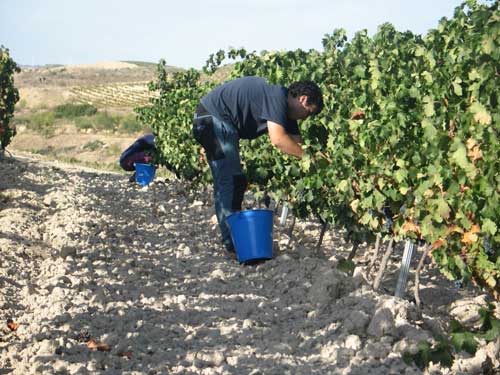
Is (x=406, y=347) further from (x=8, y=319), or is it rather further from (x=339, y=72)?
(x=339, y=72)

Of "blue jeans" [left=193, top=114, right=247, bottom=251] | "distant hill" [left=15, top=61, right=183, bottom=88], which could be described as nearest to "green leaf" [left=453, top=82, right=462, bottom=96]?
"blue jeans" [left=193, top=114, right=247, bottom=251]

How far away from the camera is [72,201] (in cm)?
753

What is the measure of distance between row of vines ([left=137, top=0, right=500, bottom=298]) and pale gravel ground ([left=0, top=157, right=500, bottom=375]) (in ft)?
1.51

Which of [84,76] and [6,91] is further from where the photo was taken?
[84,76]

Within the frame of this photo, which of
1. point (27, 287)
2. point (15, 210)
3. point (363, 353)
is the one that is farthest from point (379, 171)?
point (15, 210)

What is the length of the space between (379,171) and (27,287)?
236 centimetres

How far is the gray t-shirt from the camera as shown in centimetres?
451

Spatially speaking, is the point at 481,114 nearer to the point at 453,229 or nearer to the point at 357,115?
the point at 453,229

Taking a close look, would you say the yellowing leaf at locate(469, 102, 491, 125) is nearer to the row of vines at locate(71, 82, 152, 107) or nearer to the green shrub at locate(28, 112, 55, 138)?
the green shrub at locate(28, 112, 55, 138)

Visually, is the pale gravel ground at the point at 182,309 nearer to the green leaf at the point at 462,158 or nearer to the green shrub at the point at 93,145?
the green leaf at the point at 462,158

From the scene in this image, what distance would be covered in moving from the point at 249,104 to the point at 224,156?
45 cm

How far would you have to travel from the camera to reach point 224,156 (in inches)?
194

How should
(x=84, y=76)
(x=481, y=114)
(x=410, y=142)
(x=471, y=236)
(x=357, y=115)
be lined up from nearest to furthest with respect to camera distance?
(x=481, y=114) → (x=471, y=236) → (x=410, y=142) → (x=357, y=115) → (x=84, y=76)

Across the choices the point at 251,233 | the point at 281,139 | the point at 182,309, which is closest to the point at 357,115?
the point at 281,139
